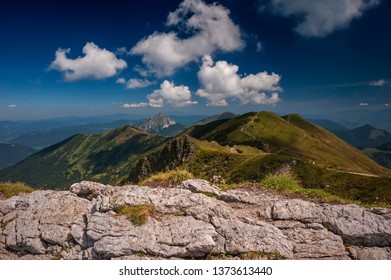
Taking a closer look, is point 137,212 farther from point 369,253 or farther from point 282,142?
point 282,142

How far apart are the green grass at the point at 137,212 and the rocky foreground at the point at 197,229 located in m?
0.20

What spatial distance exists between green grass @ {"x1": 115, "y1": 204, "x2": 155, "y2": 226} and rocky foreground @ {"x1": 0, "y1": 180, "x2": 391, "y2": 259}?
0.65 ft

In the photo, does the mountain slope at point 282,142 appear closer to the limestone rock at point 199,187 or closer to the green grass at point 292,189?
the green grass at point 292,189

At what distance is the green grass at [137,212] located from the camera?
12148mm

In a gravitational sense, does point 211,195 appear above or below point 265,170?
above

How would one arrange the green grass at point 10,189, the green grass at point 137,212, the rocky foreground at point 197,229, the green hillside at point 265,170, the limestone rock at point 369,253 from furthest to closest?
the green hillside at point 265,170 → the green grass at point 10,189 → the green grass at point 137,212 → the rocky foreground at point 197,229 → the limestone rock at point 369,253

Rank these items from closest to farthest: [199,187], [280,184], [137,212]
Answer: [137,212] → [199,187] → [280,184]

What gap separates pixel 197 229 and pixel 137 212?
308cm

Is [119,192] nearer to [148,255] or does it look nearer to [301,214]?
[148,255]

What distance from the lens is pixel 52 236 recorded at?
43.7 feet

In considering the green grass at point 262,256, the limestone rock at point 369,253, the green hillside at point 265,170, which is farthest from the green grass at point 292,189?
the green grass at point 262,256

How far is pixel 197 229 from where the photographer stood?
11.7m

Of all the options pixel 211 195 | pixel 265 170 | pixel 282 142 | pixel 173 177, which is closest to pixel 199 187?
pixel 211 195
